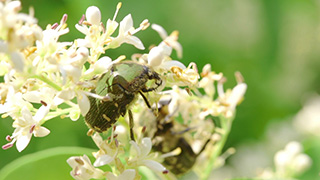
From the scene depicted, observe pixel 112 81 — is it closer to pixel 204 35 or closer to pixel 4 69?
pixel 4 69

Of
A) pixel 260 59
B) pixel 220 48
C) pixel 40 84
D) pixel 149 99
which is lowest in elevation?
pixel 149 99

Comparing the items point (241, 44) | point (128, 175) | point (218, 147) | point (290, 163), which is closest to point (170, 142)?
point (218, 147)

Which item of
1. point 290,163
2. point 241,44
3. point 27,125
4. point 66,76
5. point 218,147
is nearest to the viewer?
point 66,76

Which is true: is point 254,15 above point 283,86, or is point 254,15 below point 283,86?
above

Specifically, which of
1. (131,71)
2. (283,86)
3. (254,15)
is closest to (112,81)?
(131,71)

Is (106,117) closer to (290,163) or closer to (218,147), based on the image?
(218,147)

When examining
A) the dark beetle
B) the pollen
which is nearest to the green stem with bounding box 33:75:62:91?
the pollen
